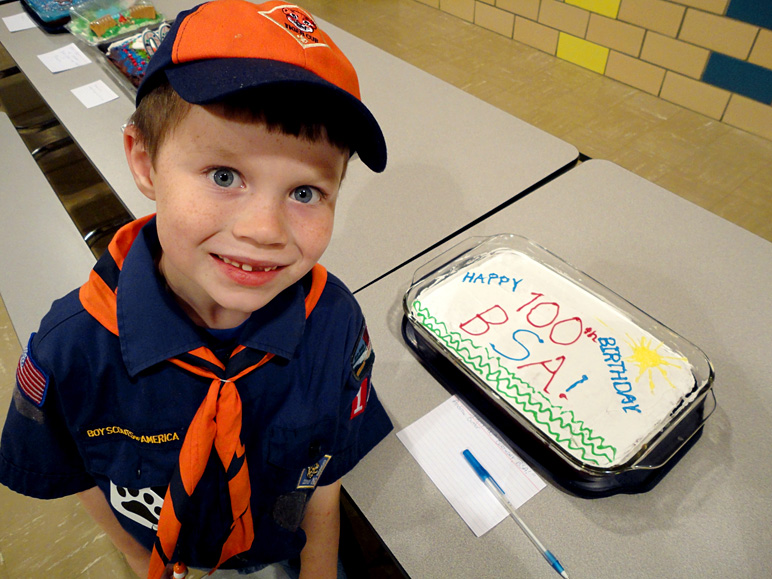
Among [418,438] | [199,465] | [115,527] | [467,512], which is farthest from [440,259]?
[115,527]

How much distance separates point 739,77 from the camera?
83.8 inches

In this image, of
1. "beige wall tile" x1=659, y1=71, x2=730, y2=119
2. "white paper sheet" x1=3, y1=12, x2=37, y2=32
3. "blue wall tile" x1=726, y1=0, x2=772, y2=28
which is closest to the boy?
"white paper sheet" x1=3, y1=12, x2=37, y2=32

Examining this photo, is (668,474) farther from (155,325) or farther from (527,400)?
(155,325)

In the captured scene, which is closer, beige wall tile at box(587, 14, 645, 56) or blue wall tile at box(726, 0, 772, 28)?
blue wall tile at box(726, 0, 772, 28)

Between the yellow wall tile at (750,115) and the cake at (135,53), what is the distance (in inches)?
87.8

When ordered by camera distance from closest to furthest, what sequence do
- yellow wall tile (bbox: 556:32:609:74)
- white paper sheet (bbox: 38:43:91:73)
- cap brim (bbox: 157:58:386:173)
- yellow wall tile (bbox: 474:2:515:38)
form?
cap brim (bbox: 157:58:386:173) → white paper sheet (bbox: 38:43:91:73) → yellow wall tile (bbox: 556:32:609:74) → yellow wall tile (bbox: 474:2:515:38)

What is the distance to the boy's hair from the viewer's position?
0.47 metres

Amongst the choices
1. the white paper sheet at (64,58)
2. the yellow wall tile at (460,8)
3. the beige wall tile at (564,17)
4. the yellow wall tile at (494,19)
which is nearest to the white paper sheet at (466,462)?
the white paper sheet at (64,58)

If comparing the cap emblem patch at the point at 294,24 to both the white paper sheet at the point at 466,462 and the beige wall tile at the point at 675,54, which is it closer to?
the white paper sheet at the point at 466,462

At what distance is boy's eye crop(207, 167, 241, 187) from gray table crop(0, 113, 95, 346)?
72 cm

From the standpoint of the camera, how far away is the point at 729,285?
37.1 inches

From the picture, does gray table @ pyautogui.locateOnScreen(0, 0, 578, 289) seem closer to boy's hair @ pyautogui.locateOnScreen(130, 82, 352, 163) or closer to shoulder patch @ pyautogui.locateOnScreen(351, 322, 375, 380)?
shoulder patch @ pyautogui.locateOnScreen(351, 322, 375, 380)

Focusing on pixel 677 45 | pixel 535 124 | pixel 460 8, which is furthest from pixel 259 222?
pixel 460 8

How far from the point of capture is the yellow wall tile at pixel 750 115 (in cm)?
212
